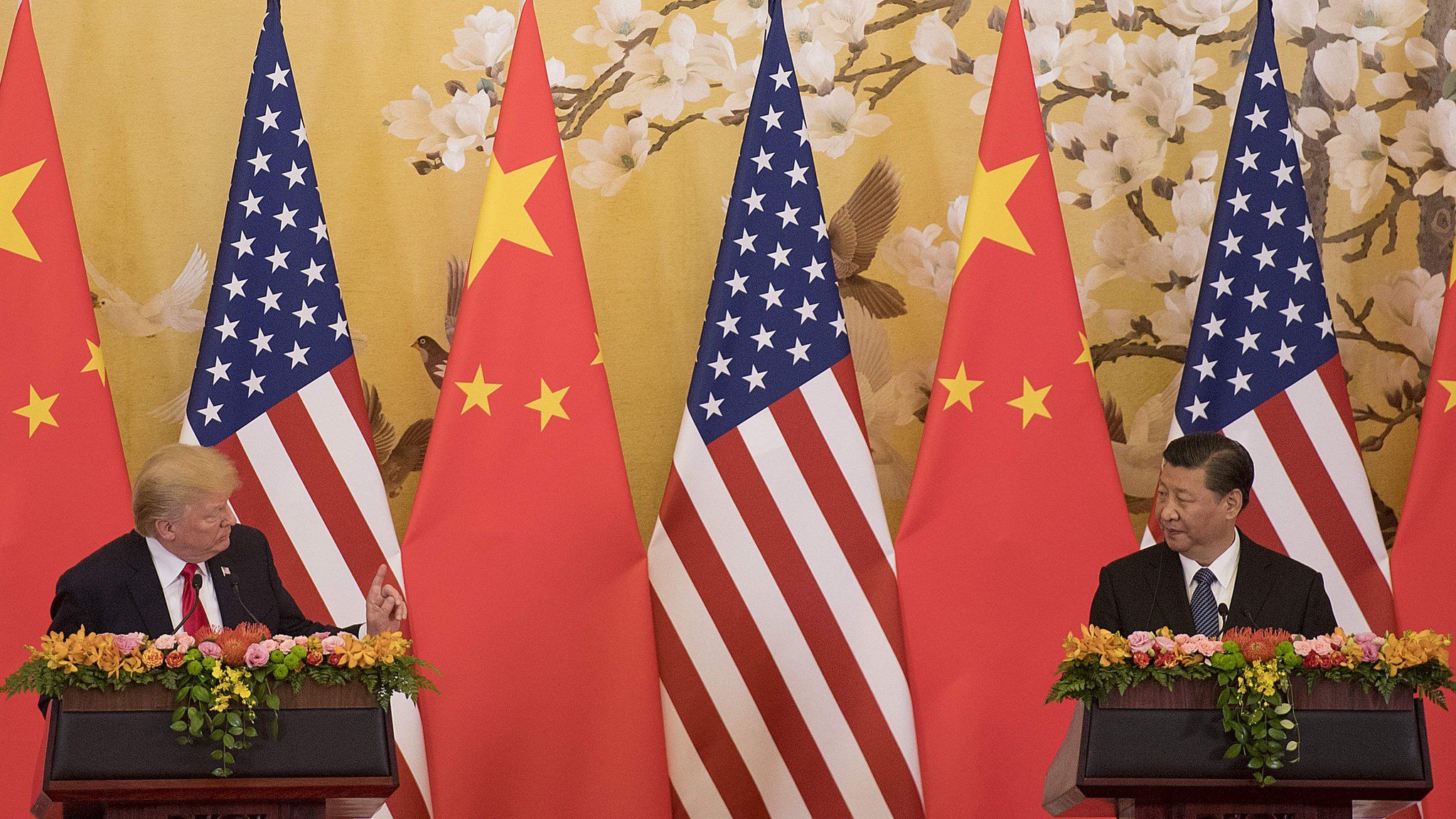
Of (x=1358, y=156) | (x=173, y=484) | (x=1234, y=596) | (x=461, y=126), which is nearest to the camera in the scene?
(x=173, y=484)

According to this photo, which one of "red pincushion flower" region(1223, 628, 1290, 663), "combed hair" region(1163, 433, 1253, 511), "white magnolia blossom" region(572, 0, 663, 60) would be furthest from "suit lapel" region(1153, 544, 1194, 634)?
"white magnolia blossom" region(572, 0, 663, 60)

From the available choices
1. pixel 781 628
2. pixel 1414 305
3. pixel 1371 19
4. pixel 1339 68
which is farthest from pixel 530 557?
pixel 1371 19

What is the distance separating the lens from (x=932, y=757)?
Answer: 3896mm

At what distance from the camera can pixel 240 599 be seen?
312 centimetres

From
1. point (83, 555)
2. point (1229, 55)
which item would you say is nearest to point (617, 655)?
point (83, 555)

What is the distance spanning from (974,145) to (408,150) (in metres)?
1.68

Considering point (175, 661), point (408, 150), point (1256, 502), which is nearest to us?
point (175, 661)

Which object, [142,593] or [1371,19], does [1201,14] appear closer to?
[1371,19]

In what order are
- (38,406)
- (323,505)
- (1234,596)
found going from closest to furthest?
1. (1234,596)
2. (38,406)
3. (323,505)

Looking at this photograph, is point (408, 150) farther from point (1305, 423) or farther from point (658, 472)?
point (1305, 423)

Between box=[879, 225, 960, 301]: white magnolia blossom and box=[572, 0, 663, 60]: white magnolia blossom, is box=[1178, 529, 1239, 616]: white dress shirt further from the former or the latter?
box=[572, 0, 663, 60]: white magnolia blossom

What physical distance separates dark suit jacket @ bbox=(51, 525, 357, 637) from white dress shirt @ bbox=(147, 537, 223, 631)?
1 cm

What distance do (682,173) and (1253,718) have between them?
8.17 feet

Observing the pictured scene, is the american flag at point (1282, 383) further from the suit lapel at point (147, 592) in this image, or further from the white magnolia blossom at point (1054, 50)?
the suit lapel at point (147, 592)
